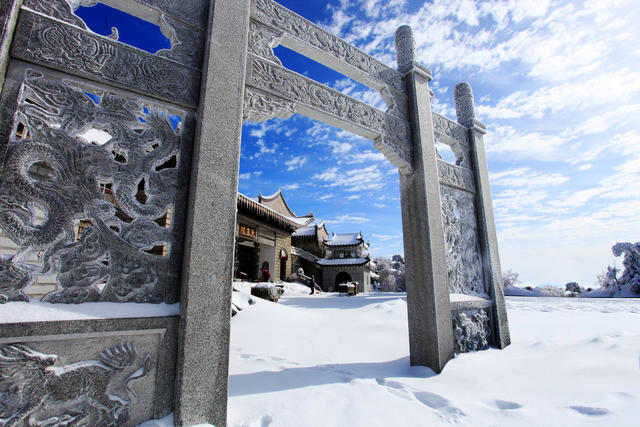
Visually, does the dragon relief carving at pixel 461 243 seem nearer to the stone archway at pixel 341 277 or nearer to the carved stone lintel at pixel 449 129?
the carved stone lintel at pixel 449 129

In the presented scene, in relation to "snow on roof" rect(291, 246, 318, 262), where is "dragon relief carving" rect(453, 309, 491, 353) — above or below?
below

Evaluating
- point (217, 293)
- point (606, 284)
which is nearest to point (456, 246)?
point (217, 293)

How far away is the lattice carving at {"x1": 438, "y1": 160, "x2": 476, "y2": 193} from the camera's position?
4.06m

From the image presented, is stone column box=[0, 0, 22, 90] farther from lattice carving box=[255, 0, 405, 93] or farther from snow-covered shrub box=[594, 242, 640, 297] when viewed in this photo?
snow-covered shrub box=[594, 242, 640, 297]

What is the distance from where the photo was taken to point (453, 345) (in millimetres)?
3311

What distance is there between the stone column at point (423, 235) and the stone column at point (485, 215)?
116 centimetres

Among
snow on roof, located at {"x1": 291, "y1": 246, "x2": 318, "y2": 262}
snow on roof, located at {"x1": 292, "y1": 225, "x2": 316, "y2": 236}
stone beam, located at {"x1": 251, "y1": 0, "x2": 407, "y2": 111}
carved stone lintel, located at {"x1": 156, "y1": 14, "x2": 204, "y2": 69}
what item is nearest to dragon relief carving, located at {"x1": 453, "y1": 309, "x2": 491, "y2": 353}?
stone beam, located at {"x1": 251, "y1": 0, "x2": 407, "y2": 111}

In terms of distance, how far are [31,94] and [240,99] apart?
1273 mm

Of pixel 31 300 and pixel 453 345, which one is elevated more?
pixel 31 300

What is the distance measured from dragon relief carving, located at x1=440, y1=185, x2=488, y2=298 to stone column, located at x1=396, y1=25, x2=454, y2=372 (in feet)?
1.43

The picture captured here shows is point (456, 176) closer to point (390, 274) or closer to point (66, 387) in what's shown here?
point (66, 387)

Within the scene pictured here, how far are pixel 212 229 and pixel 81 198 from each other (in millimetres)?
796

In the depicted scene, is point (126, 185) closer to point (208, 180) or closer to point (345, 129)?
point (208, 180)

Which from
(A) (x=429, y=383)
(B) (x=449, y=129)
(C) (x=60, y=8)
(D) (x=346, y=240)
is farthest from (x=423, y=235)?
(D) (x=346, y=240)
